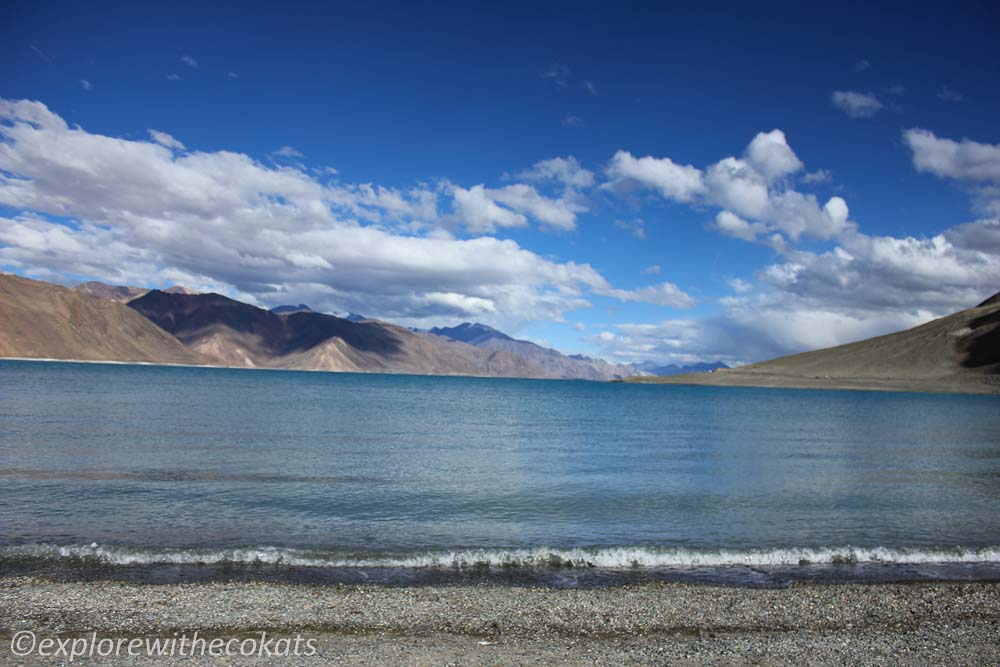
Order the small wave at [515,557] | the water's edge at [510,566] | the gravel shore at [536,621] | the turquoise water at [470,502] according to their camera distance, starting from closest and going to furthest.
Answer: the gravel shore at [536,621], the water's edge at [510,566], the small wave at [515,557], the turquoise water at [470,502]

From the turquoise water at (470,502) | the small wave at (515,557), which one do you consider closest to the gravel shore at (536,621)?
the small wave at (515,557)

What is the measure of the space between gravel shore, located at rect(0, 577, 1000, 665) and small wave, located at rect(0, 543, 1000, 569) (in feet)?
7.51

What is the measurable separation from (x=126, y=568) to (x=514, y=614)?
11012 mm

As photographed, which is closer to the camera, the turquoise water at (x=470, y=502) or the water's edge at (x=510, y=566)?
the water's edge at (x=510, y=566)

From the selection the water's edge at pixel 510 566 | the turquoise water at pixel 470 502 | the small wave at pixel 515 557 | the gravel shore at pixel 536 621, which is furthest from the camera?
the turquoise water at pixel 470 502

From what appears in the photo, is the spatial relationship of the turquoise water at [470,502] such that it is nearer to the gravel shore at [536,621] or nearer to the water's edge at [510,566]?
the water's edge at [510,566]

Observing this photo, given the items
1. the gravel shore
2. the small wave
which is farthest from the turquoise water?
the gravel shore

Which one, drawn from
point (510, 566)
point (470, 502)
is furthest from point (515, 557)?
point (470, 502)

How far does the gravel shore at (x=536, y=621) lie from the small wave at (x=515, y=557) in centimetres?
229

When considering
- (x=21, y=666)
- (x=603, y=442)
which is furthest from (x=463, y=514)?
(x=603, y=442)

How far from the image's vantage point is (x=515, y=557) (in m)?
18.7

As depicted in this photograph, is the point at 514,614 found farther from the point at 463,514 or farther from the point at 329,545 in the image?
the point at 463,514

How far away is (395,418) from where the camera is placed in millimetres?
69250

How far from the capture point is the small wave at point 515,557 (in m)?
17.7
